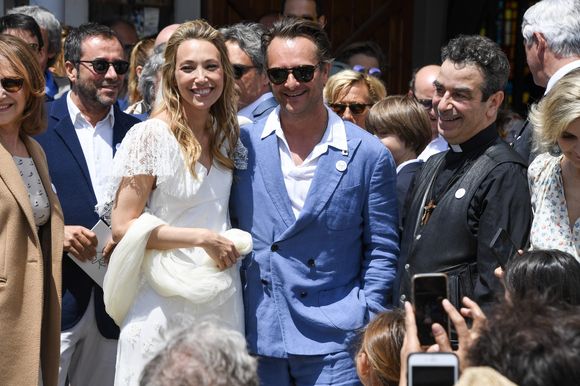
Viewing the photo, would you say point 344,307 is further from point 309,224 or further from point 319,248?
point 309,224

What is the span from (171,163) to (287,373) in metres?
1.00

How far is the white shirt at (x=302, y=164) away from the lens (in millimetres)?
4672

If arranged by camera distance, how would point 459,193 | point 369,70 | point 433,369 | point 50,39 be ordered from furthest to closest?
point 369,70 < point 50,39 < point 459,193 < point 433,369

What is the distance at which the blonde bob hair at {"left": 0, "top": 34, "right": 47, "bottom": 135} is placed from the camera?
4.77m

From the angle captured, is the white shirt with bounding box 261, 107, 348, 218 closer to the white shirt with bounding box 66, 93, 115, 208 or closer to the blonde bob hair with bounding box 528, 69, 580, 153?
the blonde bob hair with bounding box 528, 69, 580, 153

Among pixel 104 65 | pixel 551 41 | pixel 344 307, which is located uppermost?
pixel 551 41

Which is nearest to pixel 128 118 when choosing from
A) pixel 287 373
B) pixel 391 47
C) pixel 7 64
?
pixel 7 64

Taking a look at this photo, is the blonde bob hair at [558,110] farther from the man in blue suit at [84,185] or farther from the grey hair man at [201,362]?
the man in blue suit at [84,185]

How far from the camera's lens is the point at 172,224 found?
4531 mm

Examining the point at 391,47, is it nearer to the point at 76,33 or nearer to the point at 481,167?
the point at 76,33

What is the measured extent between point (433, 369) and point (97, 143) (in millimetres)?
3303

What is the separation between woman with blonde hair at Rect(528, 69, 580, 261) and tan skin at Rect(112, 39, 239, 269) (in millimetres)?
1218

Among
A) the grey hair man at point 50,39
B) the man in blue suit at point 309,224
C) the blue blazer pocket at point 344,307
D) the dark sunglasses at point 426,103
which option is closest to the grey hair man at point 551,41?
the man in blue suit at point 309,224

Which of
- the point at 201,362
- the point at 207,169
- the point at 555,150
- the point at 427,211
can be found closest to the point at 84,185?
the point at 207,169
